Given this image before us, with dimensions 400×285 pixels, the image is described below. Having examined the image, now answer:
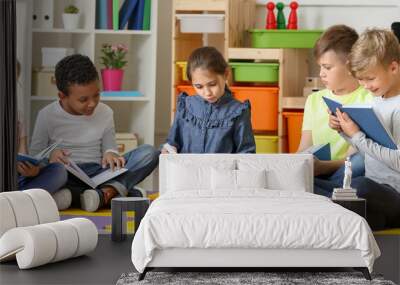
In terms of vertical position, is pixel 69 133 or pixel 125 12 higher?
pixel 125 12

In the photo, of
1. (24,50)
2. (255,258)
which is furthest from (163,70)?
(255,258)

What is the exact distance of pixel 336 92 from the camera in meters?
4.13

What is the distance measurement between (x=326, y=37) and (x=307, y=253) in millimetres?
1596

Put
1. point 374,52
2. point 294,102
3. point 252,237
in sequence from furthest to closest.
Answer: point 294,102 → point 374,52 → point 252,237

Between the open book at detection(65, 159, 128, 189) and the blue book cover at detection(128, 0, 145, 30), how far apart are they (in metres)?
1.35

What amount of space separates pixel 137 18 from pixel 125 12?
0.08 metres

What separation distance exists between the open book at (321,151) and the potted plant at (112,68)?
1.81 m

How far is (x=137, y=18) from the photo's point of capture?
5.42m

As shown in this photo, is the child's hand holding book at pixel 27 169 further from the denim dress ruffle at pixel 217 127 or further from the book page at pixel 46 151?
the denim dress ruffle at pixel 217 127

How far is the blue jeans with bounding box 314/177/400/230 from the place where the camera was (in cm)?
365

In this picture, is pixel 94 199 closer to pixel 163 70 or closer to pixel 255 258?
→ pixel 255 258

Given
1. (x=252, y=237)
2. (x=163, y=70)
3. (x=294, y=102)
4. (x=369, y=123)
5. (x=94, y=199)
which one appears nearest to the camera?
(x=252, y=237)

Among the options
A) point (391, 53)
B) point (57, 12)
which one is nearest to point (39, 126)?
point (57, 12)

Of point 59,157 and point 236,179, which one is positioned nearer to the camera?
point 236,179
